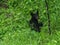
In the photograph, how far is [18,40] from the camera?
6.77 meters

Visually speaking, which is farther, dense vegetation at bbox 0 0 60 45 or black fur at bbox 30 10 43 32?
black fur at bbox 30 10 43 32

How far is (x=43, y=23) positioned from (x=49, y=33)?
64 cm

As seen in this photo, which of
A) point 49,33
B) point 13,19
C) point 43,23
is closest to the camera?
point 49,33

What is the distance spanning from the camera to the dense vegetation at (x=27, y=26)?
669cm

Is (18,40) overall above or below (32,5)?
below

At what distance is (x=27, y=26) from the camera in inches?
303

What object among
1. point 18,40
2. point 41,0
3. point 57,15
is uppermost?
point 41,0

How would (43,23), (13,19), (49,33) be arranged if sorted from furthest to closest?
(13,19), (43,23), (49,33)

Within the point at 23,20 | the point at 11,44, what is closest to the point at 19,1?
the point at 23,20

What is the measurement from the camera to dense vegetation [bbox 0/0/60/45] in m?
6.69

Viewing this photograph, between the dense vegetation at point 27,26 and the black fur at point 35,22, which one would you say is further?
the black fur at point 35,22

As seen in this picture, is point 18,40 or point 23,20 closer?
point 18,40

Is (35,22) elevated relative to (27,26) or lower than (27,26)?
elevated

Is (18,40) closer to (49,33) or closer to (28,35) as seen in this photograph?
(28,35)
